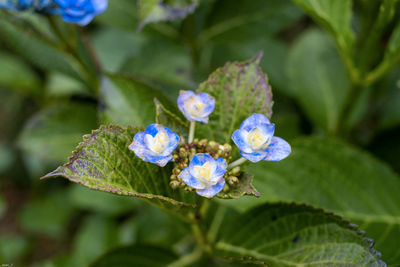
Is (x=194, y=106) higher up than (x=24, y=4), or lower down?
lower down

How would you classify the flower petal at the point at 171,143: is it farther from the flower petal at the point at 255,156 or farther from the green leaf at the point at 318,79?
the green leaf at the point at 318,79

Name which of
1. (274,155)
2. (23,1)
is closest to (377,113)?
(274,155)

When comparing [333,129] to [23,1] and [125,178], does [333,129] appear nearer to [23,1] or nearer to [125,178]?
[125,178]

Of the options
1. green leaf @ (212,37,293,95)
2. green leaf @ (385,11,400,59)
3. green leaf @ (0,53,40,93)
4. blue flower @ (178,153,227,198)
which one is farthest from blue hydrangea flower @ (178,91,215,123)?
green leaf @ (0,53,40,93)

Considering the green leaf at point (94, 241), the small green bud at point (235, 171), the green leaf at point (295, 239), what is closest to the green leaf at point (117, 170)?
the small green bud at point (235, 171)

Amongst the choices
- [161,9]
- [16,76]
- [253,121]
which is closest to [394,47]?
[253,121]

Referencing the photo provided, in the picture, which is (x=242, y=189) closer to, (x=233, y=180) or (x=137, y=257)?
(x=233, y=180)

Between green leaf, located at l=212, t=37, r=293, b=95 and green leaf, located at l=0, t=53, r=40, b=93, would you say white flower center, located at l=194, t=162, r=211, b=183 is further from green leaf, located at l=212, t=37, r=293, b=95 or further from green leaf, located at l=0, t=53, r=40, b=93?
green leaf, located at l=0, t=53, r=40, b=93

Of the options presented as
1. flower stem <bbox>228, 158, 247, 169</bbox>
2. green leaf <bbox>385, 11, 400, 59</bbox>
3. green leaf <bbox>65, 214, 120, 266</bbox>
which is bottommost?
green leaf <bbox>65, 214, 120, 266</bbox>
